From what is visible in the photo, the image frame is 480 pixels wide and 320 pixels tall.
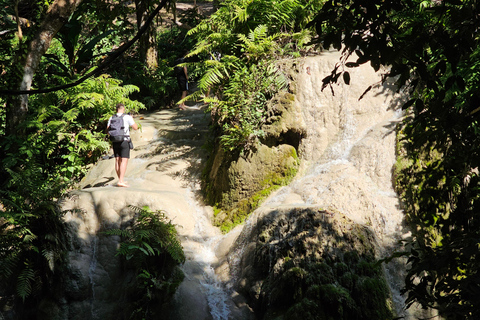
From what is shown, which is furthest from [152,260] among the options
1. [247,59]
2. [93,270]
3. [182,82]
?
[182,82]

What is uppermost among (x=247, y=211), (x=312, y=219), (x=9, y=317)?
(x=312, y=219)

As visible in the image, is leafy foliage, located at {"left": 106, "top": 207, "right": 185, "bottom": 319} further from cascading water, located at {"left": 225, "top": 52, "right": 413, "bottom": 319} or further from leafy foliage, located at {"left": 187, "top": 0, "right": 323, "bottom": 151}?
leafy foliage, located at {"left": 187, "top": 0, "right": 323, "bottom": 151}

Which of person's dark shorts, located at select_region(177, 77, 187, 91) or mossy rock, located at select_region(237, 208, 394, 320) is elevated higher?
person's dark shorts, located at select_region(177, 77, 187, 91)

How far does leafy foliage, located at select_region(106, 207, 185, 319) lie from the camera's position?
552 centimetres

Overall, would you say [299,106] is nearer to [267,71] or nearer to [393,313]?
[267,71]

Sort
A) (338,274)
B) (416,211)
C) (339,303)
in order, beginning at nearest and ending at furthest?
(339,303)
(338,274)
(416,211)

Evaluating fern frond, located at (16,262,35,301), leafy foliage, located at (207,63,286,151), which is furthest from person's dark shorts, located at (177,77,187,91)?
fern frond, located at (16,262,35,301)

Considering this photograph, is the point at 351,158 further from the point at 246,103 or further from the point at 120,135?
the point at 120,135

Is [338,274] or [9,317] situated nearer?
[338,274]

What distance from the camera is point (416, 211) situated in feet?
20.6

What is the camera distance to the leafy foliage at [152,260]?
5.52 meters

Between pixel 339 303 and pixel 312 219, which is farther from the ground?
pixel 312 219

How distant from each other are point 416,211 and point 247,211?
2.96 meters

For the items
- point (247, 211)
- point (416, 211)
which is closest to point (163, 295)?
point (247, 211)
